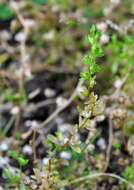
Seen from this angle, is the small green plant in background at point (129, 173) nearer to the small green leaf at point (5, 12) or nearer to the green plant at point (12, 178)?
the green plant at point (12, 178)

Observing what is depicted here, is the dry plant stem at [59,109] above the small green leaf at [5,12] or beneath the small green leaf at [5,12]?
beneath

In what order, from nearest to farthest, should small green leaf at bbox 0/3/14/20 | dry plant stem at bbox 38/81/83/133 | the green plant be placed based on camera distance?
the green plant, dry plant stem at bbox 38/81/83/133, small green leaf at bbox 0/3/14/20

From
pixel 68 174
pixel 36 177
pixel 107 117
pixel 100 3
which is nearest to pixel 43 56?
pixel 100 3

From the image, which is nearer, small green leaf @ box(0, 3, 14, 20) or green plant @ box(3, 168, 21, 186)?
green plant @ box(3, 168, 21, 186)

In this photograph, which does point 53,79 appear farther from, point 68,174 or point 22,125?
point 68,174

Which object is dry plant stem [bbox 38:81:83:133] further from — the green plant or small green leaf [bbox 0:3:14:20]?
small green leaf [bbox 0:3:14:20]

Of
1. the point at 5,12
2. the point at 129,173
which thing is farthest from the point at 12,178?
the point at 5,12

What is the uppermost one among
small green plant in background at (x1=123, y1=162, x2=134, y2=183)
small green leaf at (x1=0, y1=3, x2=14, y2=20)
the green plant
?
small green leaf at (x1=0, y1=3, x2=14, y2=20)

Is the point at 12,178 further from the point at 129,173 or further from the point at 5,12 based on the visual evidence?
the point at 5,12

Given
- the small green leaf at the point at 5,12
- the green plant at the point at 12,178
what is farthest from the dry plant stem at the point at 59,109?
the small green leaf at the point at 5,12

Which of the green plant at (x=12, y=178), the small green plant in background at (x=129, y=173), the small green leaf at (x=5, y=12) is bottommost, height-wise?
the small green plant in background at (x=129, y=173)

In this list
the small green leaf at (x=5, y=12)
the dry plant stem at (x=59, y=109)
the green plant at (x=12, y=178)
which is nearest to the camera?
the green plant at (x=12, y=178)

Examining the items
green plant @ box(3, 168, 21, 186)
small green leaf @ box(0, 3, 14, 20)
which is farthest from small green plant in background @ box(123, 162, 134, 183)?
small green leaf @ box(0, 3, 14, 20)
